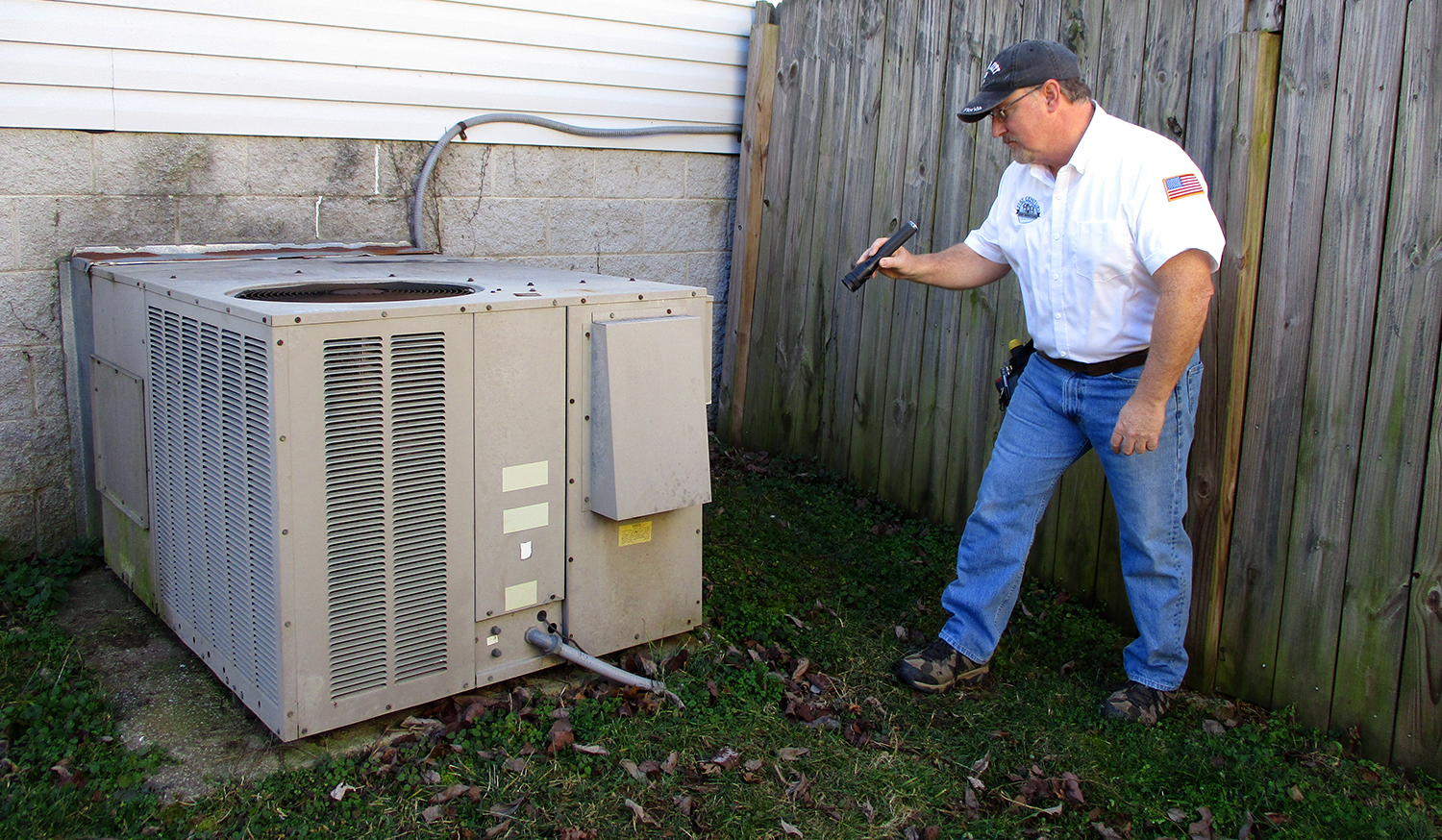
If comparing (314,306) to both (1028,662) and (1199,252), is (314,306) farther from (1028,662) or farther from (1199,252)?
(1028,662)

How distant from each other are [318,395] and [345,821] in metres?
1.08

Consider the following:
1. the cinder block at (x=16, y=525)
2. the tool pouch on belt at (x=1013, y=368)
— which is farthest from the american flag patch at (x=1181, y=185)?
the cinder block at (x=16, y=525)

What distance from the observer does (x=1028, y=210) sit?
3342 mm

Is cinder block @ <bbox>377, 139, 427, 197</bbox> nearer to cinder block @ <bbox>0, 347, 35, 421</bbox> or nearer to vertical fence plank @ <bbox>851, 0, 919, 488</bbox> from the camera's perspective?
cinder block @ <bbox>0, 347, 35, 421</bbox>

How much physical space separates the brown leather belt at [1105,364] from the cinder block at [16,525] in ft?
12.3

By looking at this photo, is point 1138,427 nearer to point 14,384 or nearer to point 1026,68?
point 1026,68

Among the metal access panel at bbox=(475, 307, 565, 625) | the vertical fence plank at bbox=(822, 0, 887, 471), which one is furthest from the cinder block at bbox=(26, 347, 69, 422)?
the vertical fence plank at bbox=(822, 0, 887, 471)

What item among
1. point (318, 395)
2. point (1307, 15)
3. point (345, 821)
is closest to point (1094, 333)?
point (1307, 15)

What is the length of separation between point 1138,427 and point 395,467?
6.69 feet

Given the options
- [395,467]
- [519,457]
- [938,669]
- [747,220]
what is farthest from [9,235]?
[938,669]

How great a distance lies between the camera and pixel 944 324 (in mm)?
4770

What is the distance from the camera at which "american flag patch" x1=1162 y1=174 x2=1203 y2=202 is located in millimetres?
2939

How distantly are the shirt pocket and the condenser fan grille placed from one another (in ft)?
5.87

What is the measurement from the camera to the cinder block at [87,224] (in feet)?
13.0
